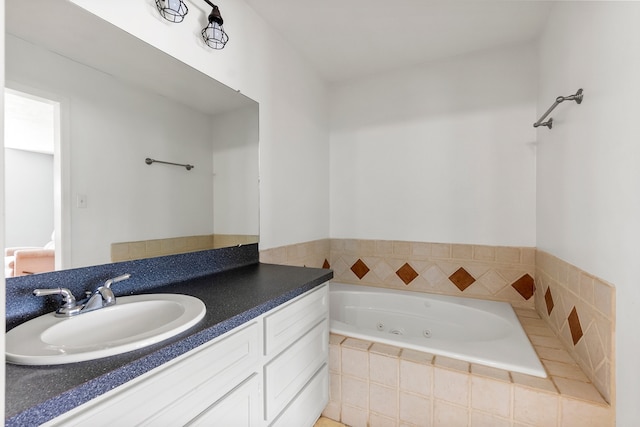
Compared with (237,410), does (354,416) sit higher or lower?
lower

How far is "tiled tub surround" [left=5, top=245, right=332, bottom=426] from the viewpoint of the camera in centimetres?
54

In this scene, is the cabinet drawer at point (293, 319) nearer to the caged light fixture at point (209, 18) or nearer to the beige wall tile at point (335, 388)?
the beige wall tile at point (335, 388)

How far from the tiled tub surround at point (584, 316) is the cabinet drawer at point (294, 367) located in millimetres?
1143

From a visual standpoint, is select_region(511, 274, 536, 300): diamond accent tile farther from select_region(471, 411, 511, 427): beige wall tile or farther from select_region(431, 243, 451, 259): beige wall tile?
select_region(471, 411, 511, 427): beige wall tile

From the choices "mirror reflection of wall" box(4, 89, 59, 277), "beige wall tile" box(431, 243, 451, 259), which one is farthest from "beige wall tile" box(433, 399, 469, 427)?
"mirror reflection of wall" box(4, 89, 59, 277)

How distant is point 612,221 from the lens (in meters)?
1.08

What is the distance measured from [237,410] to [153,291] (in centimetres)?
58

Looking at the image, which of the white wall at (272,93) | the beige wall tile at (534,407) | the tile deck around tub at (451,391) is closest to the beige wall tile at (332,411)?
the tile deck around tub at (451,391)

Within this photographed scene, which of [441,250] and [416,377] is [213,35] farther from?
[441,250]

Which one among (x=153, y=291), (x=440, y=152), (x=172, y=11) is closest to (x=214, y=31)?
(x=172, y=11)

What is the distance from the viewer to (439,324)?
7.07 ft

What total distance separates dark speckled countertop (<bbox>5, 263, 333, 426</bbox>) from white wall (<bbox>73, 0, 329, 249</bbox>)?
68 cm

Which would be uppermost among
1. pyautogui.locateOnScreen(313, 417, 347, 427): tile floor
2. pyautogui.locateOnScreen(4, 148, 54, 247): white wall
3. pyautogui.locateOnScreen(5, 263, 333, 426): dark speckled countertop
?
pyautogui.locateOnScreen(4, 148, 54, 247): white wall

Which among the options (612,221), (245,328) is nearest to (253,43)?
(245,328)
